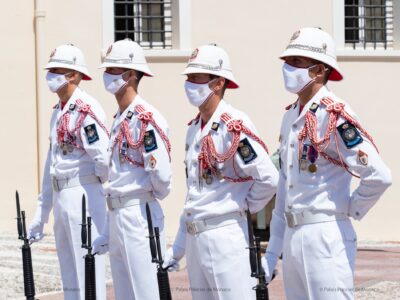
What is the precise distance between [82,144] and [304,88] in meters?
2.86

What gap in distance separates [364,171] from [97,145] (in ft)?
10.0

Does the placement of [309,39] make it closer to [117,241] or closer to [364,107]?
[117,241]

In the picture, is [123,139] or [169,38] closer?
[123,139]

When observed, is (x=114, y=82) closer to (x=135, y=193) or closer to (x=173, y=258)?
(x=135, y=193)

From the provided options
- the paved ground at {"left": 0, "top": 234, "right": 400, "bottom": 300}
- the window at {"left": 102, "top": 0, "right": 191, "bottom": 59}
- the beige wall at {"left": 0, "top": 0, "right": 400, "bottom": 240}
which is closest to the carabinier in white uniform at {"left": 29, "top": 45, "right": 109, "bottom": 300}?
the paved ground at {"left": 0, "top": 234, "right": 400, "bottom": 300}

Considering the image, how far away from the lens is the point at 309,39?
7.24m

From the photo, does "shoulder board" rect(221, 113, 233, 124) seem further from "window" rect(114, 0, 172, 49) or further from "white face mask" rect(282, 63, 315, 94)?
"window" rect(114, 0, 172, 49)

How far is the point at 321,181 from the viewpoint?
279 inches

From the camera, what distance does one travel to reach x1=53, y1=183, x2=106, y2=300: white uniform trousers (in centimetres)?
968

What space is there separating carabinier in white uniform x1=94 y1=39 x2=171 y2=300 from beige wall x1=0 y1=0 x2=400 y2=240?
30.5ft

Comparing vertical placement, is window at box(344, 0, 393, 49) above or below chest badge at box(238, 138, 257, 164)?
above

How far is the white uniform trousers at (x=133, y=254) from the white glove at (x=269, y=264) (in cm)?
148

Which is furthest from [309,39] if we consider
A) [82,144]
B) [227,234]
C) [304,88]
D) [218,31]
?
[218,31]

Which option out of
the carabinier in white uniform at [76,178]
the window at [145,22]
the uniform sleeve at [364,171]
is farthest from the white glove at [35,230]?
the window at [145,22]
